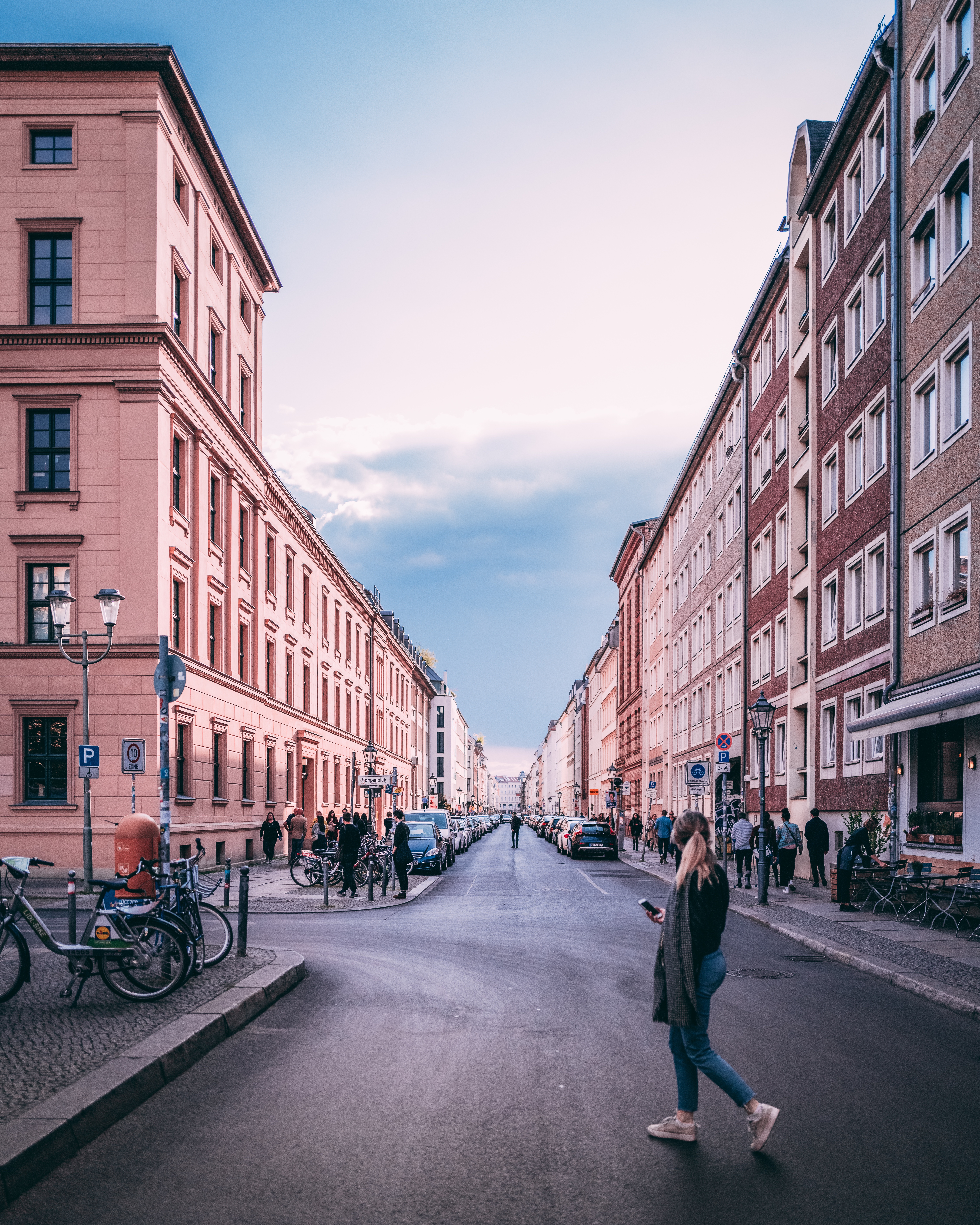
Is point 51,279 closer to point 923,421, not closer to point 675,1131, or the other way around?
point 923,421

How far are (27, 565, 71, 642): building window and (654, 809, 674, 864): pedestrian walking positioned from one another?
19.9 m

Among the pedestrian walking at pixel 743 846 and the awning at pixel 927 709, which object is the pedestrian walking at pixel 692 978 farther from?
the pedestrian walking at pixel 743 846

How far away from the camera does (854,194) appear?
26922 millimetres

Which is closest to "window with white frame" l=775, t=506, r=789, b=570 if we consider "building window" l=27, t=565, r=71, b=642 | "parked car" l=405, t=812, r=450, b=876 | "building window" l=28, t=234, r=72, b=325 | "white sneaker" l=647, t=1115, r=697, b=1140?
"parked car" l=405, t=812, r=450, b=876

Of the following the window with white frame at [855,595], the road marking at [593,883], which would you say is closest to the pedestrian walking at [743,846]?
the road marking at [593,883]

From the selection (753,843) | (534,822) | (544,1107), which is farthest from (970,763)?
(534,822)

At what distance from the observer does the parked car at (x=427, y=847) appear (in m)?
34.4

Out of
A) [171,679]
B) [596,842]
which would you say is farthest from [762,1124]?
[596,842]

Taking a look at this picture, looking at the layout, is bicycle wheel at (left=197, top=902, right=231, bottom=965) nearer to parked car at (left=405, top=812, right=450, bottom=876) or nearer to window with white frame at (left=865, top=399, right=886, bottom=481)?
window with white frame at (left=865, top=399, right=886, bottom=481)

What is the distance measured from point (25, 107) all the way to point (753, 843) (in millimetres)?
25658

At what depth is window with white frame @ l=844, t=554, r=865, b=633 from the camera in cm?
2594

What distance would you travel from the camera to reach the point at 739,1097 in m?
6.19

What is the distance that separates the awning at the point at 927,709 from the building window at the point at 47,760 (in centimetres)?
1842

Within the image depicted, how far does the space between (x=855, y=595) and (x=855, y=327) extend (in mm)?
5894
